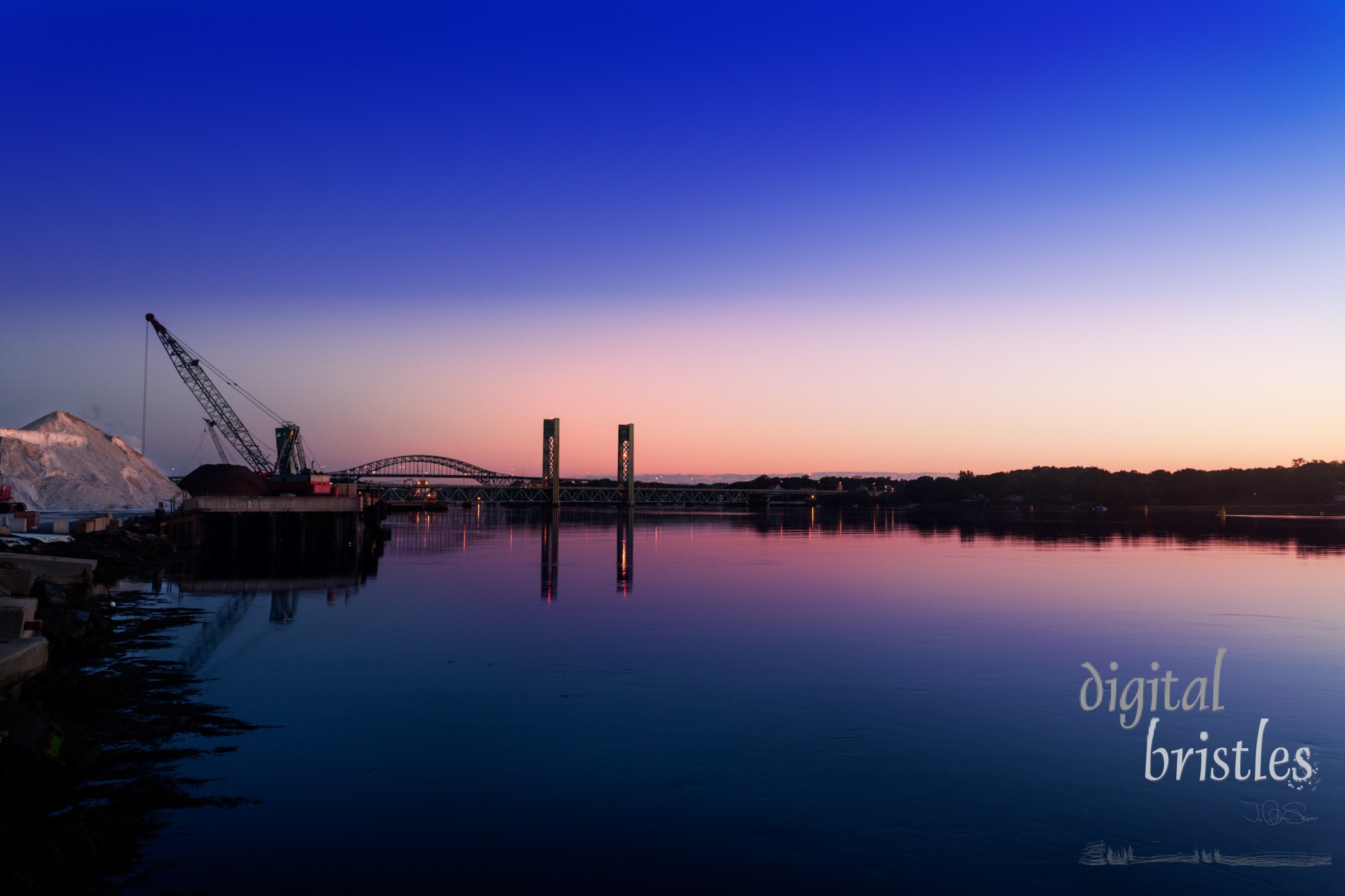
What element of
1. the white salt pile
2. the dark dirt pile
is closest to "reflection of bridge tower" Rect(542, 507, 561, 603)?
the white salt pile

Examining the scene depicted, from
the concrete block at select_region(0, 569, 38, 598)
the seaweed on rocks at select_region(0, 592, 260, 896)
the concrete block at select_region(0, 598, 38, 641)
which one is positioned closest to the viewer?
the seaweed on rocks at select_region(0, 592, 260, 896)

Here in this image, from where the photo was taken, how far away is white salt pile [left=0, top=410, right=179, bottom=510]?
275 ft

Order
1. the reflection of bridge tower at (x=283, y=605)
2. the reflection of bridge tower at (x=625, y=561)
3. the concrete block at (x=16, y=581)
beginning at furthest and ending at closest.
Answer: the reflection of bridge tower at (x=625, y=561) → the reflection of bridge tower at (x=283, y=605) → the concrete block at (x=16, y=581)

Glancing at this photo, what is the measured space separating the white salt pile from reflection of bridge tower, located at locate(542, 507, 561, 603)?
39739mm

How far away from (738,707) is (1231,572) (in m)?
35.1

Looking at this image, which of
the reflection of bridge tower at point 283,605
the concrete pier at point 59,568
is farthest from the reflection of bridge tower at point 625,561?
the concrete pier at point 59,568

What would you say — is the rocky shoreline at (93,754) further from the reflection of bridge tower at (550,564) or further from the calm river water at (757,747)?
the reflection of bridge tower at (550,564)

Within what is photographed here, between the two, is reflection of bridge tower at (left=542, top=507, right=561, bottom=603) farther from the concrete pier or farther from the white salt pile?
the white salt pile

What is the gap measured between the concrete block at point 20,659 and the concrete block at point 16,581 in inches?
257

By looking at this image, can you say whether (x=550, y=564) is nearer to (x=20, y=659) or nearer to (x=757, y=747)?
(x=20, y=659)

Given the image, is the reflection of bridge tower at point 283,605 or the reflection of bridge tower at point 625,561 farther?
the reflection of bridge tower at point 625,561

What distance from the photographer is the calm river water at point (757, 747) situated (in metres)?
8.84

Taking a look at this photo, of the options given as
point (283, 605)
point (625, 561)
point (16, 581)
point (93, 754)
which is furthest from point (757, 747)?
point (625, 561)

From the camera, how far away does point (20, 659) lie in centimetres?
1250
